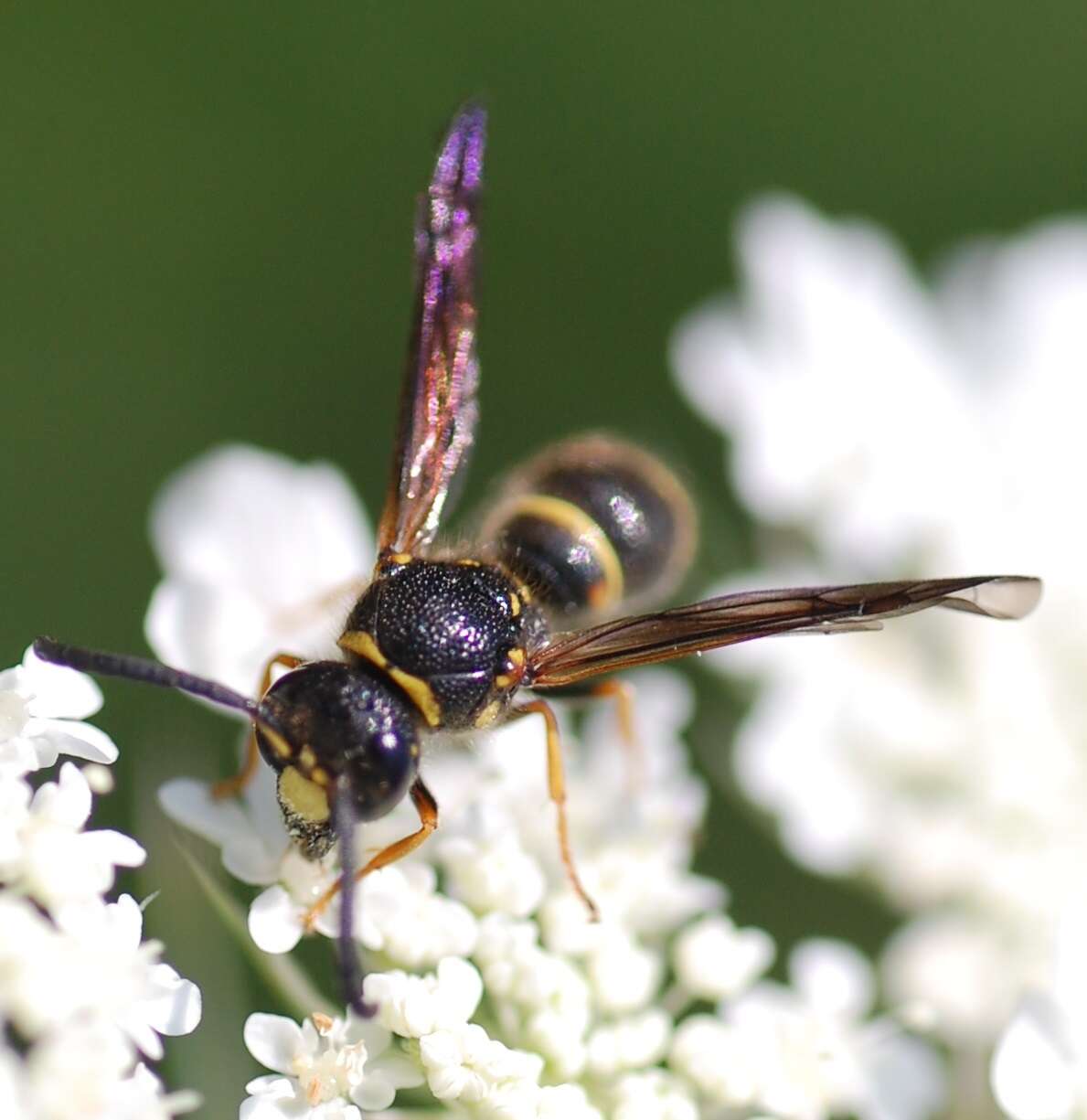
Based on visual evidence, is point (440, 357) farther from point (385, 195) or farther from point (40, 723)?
point (385, 195)

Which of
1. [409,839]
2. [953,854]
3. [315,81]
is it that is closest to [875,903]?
[953,854]

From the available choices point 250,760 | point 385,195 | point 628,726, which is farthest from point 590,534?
point 385,195

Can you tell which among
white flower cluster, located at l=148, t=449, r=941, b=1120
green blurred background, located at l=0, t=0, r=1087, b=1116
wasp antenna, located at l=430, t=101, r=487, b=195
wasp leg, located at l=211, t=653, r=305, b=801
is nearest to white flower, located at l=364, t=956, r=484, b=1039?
white flower cluster, located at l=148, t=449, r=941, b=1120

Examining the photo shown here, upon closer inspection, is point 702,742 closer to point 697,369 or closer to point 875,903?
point 875,903

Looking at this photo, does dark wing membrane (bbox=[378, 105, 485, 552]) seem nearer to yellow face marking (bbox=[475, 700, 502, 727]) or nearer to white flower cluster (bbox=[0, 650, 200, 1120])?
yellow face marking (bbox=[475, 700, 502, 727])

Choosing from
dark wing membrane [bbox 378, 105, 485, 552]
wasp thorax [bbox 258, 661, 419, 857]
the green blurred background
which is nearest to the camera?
wasp thorax [bbox 258, 661, 419, 857]
